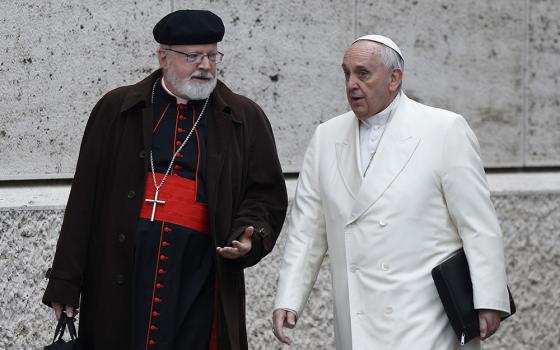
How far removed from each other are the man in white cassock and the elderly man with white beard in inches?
11.7

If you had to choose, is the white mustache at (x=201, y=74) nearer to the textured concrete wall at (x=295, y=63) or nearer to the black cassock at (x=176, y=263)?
the black cassock at (x=176, y=263)

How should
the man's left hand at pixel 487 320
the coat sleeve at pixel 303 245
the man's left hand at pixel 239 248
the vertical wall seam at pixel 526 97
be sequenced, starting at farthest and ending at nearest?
the vertical wall seam at pixel 526 97 → the coat sleeve at pixel 303 245 → the man's left hand at pixel 487 320 → the man's left hand at pixel 239 248

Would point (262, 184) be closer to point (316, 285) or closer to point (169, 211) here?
point (169, 211)

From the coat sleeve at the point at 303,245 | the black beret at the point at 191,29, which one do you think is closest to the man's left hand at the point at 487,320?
the coat sleeve at the point at 303,245

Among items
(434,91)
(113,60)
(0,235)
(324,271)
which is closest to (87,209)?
(0,235)

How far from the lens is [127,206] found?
15.3 feet

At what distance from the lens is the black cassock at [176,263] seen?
15.2 ft

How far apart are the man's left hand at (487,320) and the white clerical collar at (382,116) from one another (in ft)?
2.66

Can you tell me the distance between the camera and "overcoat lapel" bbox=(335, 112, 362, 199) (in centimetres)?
471

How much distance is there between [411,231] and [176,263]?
0.87 metres

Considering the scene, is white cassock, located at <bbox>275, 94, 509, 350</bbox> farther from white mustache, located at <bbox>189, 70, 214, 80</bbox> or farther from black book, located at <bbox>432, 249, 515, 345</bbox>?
white mustache, located at <bbox>189, 70, 214, 80</bbox>

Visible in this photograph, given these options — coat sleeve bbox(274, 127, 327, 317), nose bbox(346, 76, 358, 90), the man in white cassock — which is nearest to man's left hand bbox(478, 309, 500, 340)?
the man in white cassock

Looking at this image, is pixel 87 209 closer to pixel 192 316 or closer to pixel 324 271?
pixel 192 316

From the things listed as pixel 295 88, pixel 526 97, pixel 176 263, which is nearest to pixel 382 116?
pixel 176 263
